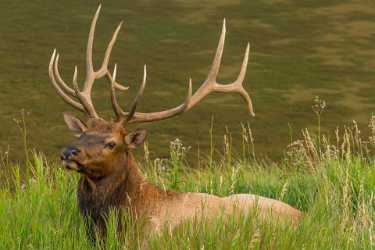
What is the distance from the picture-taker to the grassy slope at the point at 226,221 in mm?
8250

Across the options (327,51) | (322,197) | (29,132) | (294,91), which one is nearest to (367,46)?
(327,51)

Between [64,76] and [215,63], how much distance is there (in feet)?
55.0

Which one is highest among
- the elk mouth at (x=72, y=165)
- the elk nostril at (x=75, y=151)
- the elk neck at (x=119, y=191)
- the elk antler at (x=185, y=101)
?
the elk antler at (x=185, y=101)

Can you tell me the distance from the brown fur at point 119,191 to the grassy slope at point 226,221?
0.59ft

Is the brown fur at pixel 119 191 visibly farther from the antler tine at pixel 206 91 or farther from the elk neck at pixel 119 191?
the antler tine at pixel 206 91

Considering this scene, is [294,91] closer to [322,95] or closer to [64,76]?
[322,95]

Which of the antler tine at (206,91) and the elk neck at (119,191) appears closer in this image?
the elk neck at (119,191)

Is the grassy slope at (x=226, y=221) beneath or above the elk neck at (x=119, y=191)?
beneath

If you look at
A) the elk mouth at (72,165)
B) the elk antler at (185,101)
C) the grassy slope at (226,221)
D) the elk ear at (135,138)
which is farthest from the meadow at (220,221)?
the elk antler at (185,101)

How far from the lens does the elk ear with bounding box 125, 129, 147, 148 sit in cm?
900

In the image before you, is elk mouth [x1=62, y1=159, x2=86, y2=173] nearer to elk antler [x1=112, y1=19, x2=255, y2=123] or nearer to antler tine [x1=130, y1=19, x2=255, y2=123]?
elk antler [x1=112, y1=19, x2=255, y2=123]

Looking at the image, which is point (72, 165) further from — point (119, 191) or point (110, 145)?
point (119, 191)

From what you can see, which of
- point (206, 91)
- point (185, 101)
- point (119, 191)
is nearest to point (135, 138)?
point (119, 191)

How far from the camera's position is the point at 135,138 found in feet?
29.6
